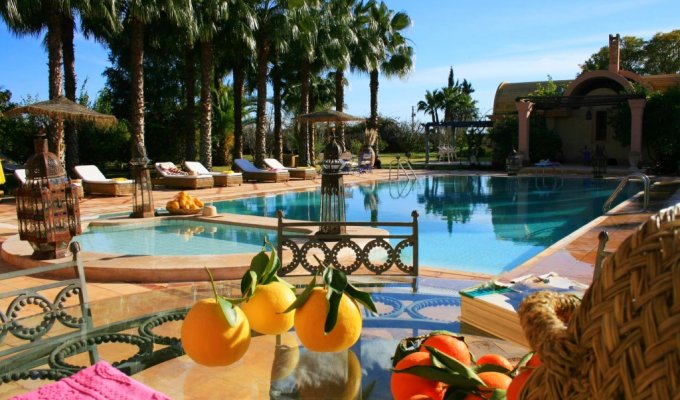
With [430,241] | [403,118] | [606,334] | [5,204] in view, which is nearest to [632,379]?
[606,334]

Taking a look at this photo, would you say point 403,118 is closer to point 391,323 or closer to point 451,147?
point 451,147

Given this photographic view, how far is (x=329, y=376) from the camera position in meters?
1.51

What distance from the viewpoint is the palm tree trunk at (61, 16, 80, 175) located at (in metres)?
18.9

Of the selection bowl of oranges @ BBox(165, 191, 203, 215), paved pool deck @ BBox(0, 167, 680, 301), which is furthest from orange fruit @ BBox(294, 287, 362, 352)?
bowl of oranges @ BBox(165, 191, 203, 215)

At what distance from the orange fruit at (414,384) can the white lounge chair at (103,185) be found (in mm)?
15300

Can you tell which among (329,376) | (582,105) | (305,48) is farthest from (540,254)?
(582,105)

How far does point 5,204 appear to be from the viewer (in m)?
13.9

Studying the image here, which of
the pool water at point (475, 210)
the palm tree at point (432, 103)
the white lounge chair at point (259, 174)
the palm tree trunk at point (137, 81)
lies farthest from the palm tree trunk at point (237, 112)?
the palm tree at point (432, 103)

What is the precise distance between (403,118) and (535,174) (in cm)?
2362

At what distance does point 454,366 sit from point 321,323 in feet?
1.47

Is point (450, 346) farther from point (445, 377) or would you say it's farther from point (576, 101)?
point (576, 101)

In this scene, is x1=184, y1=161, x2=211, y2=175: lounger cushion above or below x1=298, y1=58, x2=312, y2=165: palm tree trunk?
below

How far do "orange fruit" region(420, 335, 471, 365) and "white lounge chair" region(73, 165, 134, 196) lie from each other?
50.0ft

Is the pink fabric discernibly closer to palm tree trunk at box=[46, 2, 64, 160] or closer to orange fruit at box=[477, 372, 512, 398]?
orange fruit at box=[477, 372, 512, 398]
